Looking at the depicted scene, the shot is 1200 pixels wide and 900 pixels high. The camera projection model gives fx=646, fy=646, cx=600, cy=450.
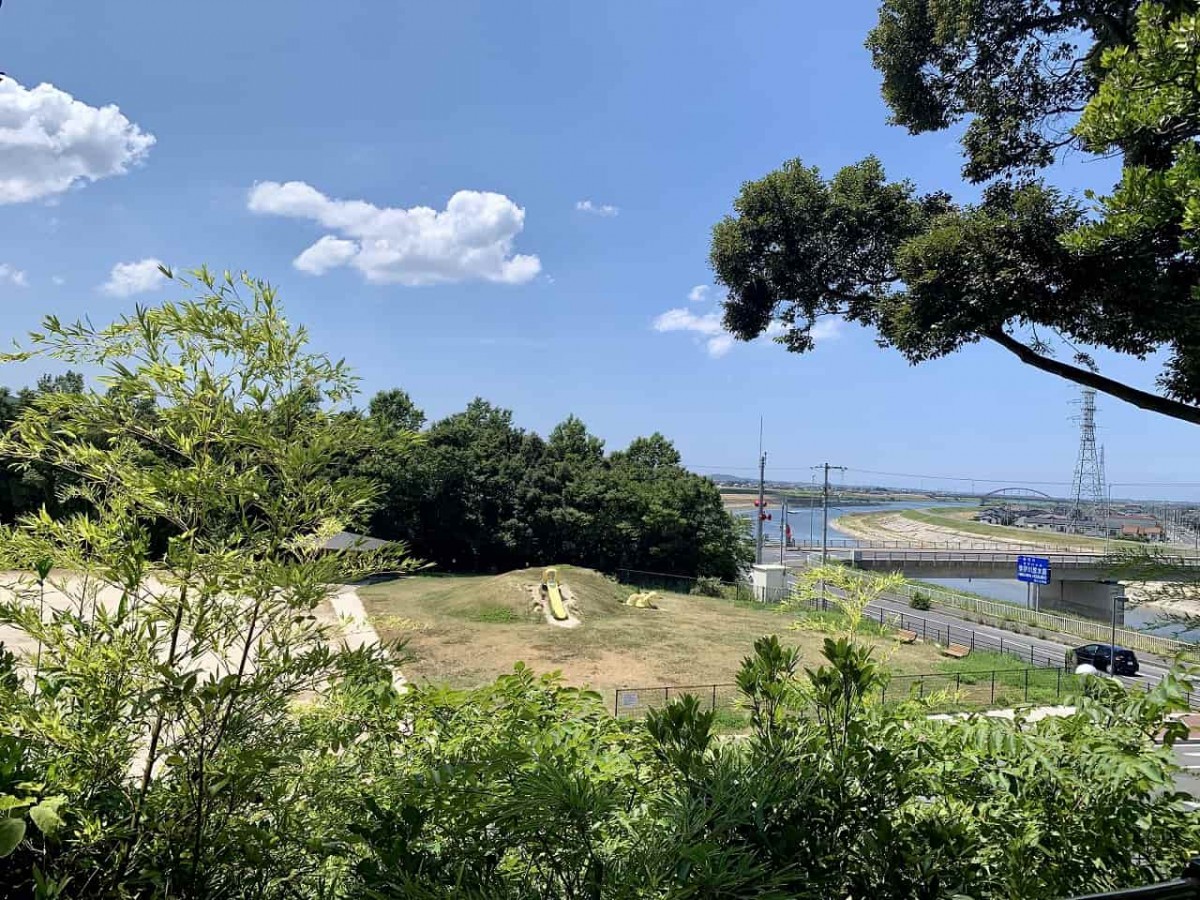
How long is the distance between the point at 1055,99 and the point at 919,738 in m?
4.69

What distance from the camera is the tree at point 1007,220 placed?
2.46 m

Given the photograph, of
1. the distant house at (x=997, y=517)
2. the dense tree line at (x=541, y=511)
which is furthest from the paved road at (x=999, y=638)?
the distant house at (x=997, y=517)

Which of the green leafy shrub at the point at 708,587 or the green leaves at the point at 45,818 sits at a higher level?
the green leaves at the point at 45,818

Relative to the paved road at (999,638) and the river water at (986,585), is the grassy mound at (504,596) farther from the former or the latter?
the river water at (986,585)

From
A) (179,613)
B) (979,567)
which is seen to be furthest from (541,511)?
(179,613)

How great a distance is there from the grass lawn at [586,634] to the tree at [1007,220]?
6.74 metres

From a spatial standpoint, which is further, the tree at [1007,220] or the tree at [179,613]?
the tree at [1007,220]

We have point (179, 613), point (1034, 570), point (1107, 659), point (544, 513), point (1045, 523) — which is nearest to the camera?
point (179, 613)

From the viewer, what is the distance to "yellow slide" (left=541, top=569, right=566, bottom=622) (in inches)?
720

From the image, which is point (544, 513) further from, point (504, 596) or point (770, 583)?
point (770, 583)

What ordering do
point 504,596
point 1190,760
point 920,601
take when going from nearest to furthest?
point 1190,760 → point 504,596 → point 920,601

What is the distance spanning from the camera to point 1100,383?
389 centimetres

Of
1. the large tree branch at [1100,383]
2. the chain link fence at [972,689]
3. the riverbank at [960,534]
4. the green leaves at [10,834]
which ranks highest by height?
the large tree branch at [1100,383]

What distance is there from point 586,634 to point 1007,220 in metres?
14.6
